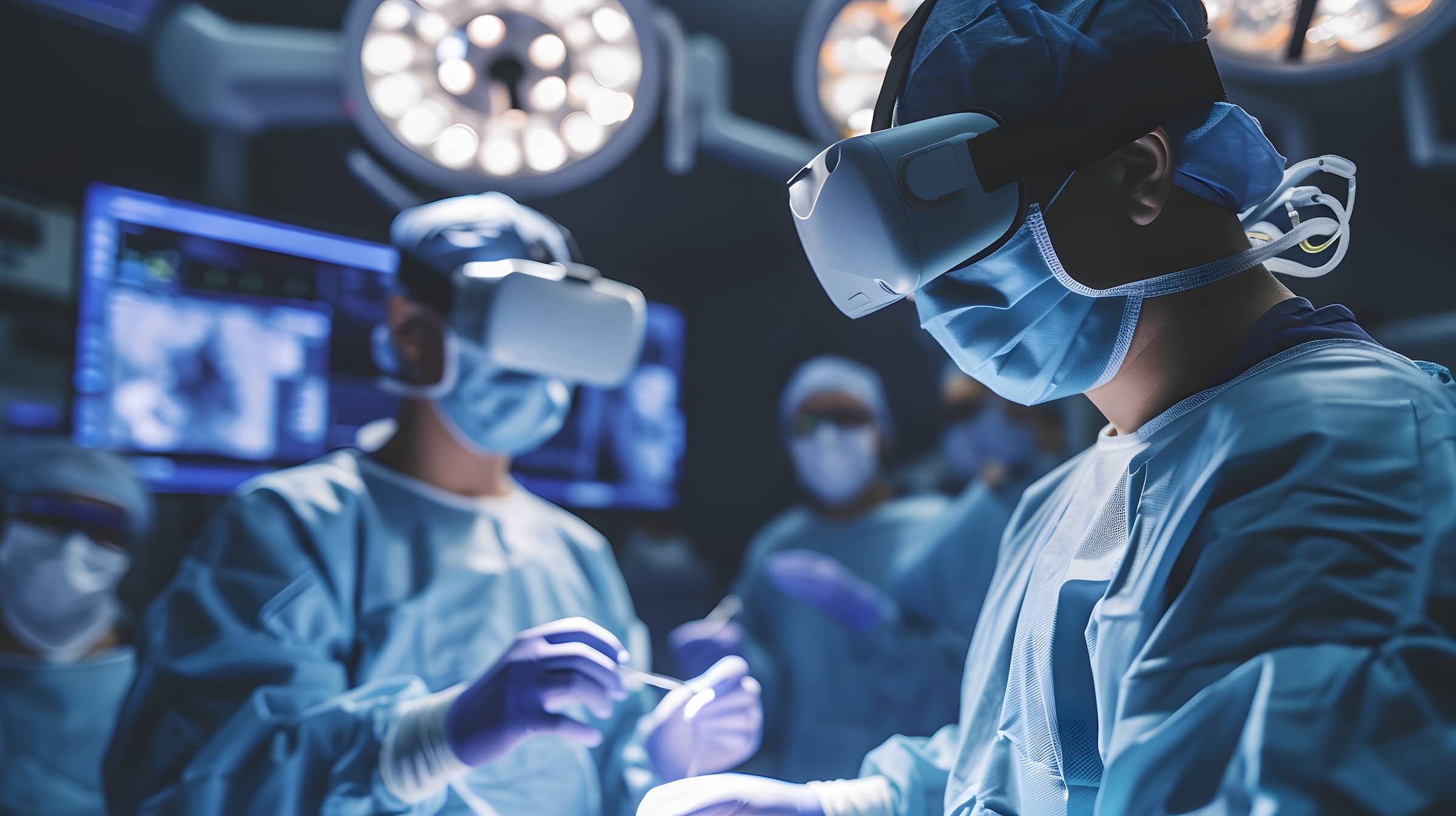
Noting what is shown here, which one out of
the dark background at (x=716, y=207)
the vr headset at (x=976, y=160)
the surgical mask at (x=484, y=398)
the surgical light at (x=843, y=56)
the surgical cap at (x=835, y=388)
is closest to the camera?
the vr headset at (x=976, y=160)

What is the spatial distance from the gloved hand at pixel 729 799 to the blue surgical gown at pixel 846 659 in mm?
1979

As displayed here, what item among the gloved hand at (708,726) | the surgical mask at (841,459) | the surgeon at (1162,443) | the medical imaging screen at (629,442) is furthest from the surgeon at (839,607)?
the surgeon at (1162,443)

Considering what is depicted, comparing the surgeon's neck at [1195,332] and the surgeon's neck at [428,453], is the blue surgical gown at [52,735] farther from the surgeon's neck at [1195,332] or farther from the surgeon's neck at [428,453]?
the surgeon's neck at [1195,332]

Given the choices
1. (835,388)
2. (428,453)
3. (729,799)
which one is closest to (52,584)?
(428,453)

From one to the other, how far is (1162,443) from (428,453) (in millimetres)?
1383

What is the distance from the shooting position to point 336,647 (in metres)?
1.70

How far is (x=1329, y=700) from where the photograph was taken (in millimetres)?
737

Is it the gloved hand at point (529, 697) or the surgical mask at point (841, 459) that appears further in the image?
the surgical mask at point (841, 459)

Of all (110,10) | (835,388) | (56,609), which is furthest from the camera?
(835,388)

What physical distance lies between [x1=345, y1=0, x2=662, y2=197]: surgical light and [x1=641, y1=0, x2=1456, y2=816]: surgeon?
0.97 meters

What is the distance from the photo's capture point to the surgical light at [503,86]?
193 centimetres

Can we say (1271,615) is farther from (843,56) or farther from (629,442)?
(629,442)

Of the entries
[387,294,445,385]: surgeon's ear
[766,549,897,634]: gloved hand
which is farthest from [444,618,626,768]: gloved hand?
[766,549,897,634]: gloved hand

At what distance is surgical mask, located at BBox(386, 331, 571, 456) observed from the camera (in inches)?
74.2
